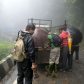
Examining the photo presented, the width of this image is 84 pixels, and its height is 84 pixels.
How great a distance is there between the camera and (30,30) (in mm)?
8477

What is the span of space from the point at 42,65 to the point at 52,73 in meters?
1.58

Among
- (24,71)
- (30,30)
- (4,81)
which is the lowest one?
(4,81)

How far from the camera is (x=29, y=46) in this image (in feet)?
27.3

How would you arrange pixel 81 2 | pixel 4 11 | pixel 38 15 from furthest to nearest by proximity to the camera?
pixel 4 11 < pixel 38 15 < pixel 81 2

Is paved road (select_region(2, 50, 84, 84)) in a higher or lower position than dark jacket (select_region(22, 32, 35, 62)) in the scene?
lower

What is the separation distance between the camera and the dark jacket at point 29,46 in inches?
324

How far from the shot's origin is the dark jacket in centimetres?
823

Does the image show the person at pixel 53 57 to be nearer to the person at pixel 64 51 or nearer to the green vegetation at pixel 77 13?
the person at pixel 64 51

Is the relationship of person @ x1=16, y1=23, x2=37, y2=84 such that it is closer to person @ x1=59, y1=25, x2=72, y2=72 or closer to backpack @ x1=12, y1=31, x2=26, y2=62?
backpack @ x1=12, y1=31, x2=26, y2=62

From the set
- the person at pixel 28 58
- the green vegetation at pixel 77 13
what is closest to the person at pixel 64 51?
the person at pixel 28 58

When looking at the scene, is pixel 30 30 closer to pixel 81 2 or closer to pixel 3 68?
pixel 3 68

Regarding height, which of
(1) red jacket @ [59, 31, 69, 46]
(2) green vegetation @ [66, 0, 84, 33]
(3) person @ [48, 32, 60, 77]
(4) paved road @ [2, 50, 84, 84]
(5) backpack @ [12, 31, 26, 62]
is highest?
(2) green vegetation @ [66, 0, 84, 33]

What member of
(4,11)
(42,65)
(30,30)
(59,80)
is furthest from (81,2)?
(4,11)

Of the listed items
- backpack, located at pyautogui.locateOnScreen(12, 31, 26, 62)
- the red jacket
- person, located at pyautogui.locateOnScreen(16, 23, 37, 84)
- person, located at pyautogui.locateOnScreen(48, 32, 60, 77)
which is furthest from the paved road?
backpack, located at pyautogui.locateOnScreen(12, 31, 26, 62)
